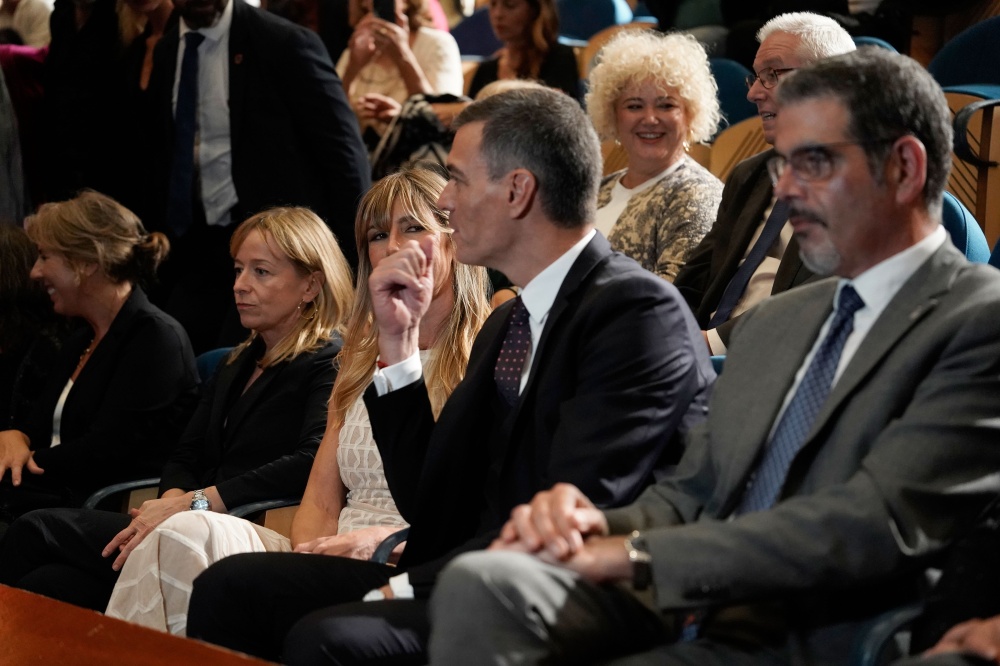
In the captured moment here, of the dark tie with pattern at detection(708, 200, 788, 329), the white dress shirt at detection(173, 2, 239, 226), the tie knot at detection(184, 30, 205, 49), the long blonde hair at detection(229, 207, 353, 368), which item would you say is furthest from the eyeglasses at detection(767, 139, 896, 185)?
the tie knot at detection(184, 30, 205, 49)

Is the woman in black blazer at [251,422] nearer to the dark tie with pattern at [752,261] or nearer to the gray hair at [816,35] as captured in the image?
the dark tie with pattern at [752,261]

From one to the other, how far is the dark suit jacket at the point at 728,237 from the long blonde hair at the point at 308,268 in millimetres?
918

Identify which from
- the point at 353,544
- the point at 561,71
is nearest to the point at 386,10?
the point at 561,71

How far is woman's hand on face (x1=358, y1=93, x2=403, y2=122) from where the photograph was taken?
4938 millimetres

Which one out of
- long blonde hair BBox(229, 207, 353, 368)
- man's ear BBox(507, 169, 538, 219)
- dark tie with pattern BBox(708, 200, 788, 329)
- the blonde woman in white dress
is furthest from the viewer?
long blonde hair BBox(229, 207, 353, 368)

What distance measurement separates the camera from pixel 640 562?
66.0 inches

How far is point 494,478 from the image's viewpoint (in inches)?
89.1

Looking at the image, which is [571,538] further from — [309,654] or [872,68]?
[872,68]

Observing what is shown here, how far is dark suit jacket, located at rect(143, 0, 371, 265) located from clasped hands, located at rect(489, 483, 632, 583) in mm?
2827

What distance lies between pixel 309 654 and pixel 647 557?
627mm

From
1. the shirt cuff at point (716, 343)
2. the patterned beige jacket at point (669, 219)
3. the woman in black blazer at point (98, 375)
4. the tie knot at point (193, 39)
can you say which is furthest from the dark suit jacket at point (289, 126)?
the shirt cuff at point (716, 343)

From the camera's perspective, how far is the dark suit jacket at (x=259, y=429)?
316cm

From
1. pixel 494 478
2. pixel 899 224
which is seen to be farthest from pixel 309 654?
pixel 899 224

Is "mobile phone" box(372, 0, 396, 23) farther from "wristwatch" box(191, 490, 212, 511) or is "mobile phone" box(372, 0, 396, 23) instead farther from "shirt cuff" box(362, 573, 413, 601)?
"shirt cuff" box(362, 573, 413, 601)
